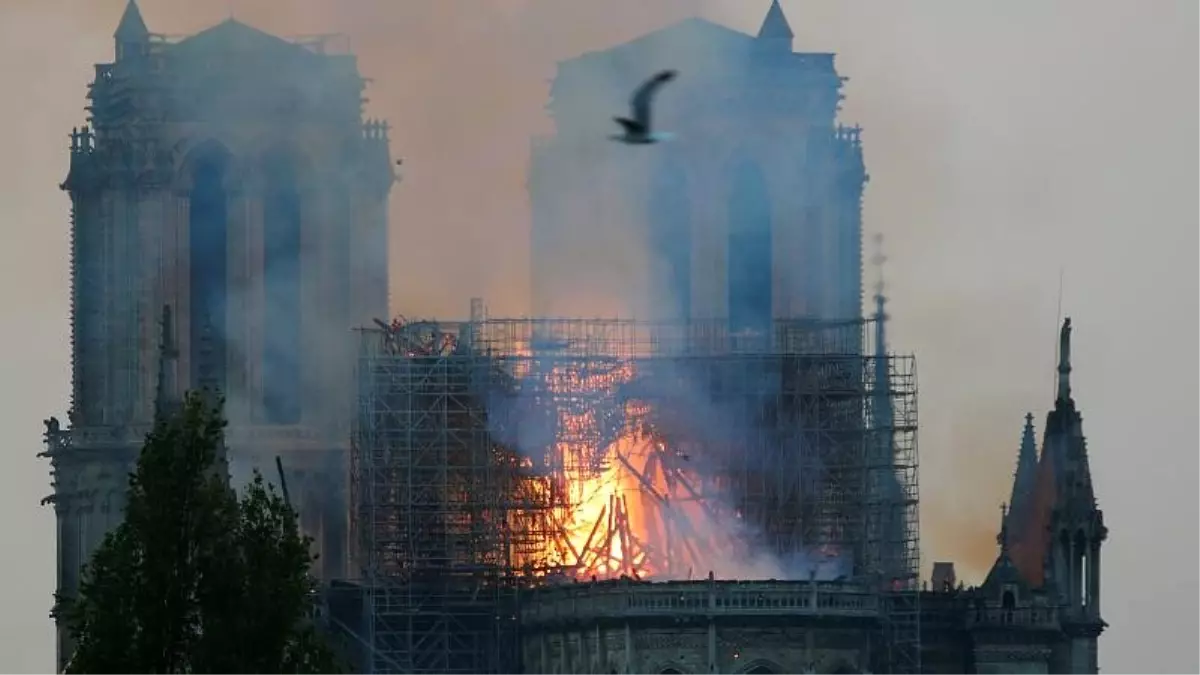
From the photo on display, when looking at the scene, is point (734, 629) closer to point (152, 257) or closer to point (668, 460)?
point (668, 460)

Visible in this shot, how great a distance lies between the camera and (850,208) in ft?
645

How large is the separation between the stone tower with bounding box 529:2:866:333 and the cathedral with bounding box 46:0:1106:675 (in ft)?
0.21

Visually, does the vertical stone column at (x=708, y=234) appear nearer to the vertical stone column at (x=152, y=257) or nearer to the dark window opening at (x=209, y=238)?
the dark window opening at (x=209, y=238)

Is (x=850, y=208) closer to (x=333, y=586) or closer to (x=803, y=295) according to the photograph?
(x=803, y=295)

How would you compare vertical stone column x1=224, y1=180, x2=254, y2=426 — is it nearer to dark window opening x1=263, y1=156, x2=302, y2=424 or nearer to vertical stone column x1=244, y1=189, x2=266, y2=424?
vertical stone column x1=244, y1=189, x2=266, y2=424

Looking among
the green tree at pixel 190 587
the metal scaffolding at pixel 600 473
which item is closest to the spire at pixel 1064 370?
the metal scaffolding at pixel 600 473

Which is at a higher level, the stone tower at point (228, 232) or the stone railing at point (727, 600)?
the stone tower at point (228, 232)

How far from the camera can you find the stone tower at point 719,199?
7692 inches

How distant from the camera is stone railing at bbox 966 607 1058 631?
17912 centimetres

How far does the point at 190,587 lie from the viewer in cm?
13888

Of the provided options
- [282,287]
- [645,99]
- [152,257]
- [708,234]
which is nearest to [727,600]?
[645,99]

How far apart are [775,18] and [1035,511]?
17281mm

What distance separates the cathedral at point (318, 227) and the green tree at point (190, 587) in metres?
49.0

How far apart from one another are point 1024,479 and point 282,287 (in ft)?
73.9
